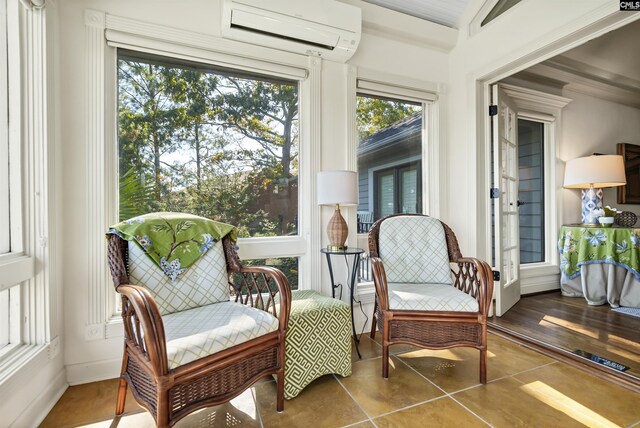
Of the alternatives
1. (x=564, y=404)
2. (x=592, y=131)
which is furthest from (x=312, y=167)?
(x=592, y=131)

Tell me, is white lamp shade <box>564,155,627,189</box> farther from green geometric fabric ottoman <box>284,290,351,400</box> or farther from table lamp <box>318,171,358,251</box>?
green geometric fabric ottoman <box>284,290,351,400</box>

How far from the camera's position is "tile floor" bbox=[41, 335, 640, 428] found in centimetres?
155

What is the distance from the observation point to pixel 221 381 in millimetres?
1392

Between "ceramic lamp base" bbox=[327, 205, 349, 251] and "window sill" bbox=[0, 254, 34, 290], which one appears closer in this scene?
"window sill" bbox=[0, 254, 34, 290]

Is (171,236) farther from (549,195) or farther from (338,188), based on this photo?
(549,195)

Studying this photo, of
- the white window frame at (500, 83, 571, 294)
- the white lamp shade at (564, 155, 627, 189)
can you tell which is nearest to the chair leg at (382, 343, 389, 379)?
the white window frame at (500, 83, 571, 294)

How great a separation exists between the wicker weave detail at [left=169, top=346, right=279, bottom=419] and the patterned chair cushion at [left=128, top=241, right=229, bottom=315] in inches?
17.6

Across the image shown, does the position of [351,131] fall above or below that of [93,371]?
above

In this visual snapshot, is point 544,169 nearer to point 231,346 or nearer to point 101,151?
point 231,346

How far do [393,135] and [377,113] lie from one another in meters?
0.26

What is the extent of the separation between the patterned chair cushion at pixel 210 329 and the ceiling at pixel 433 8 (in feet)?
8.68

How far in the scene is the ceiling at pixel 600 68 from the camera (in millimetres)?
3186

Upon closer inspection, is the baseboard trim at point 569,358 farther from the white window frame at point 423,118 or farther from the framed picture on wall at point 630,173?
the framed picture on wall at point 630,173

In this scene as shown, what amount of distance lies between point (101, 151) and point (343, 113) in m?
1.73
